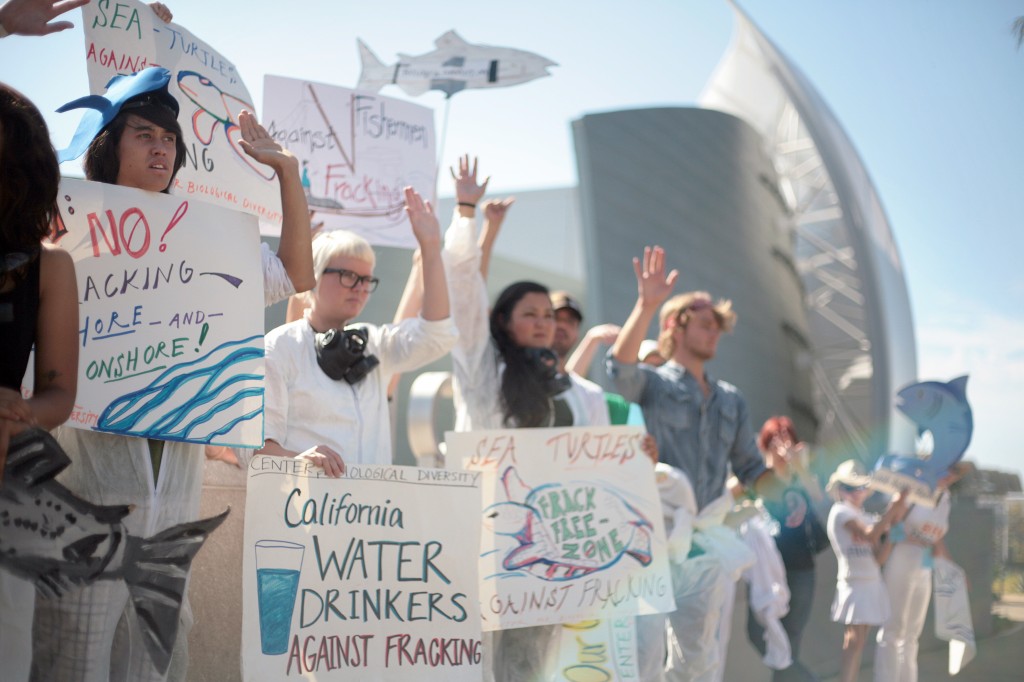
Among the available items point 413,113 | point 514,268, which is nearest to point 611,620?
point 413,113

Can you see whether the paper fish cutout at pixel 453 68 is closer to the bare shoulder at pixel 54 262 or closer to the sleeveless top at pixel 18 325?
the bare shoulder at pixel 54 262

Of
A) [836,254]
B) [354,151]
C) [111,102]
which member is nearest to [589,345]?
[354,151]

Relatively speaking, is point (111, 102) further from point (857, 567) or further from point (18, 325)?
point (857, 567)

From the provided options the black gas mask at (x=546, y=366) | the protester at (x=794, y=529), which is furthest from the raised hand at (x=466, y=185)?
the protester at (x=794, y=529)

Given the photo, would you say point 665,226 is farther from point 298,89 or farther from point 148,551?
point 148,551

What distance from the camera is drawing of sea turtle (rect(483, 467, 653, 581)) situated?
3.62 m

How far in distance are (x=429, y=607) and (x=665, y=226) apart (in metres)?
18.5

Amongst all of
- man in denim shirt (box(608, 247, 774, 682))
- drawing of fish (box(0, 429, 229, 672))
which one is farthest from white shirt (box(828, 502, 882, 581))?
drawing of fish (box(0, 429, 229, 672))

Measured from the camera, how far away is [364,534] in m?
3.09

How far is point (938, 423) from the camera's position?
18.5 feet

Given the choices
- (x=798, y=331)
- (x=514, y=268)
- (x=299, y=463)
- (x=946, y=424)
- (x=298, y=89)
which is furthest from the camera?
(x=798, y=331)

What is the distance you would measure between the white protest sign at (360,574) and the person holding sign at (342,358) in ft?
0.37

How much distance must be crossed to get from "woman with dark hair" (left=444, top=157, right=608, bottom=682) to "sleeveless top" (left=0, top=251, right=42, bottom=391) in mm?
1792

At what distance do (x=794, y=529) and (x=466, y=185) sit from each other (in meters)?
3.16
